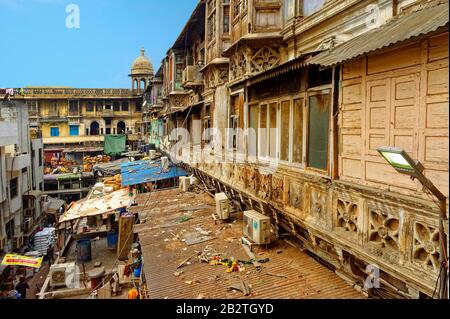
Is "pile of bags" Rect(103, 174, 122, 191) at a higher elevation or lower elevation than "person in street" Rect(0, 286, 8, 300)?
higher

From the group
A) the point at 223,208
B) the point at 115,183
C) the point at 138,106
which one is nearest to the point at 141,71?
the point at 138,106

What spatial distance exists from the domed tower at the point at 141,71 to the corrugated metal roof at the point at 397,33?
52.9 meters

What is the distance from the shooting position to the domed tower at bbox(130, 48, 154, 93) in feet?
183

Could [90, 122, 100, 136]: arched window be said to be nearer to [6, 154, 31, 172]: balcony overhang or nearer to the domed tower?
the domed tower

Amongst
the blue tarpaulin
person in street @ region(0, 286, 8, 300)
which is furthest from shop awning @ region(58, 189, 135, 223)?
person in street @ region(0, 286, 8, 300)

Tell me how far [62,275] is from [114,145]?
127 feet

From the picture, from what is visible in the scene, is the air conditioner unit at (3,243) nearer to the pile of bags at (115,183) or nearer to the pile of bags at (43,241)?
the pile of bags at (43,241)

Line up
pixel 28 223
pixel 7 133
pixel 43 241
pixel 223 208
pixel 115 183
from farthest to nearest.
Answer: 1. pixel 115 183
2. pixel 43 241
3. pixel 28 223
4. pixel 7 133
5. pixel 223 208

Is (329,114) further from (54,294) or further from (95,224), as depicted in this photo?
(95,224)

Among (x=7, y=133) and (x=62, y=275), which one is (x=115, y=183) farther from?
(x=62, y=275)

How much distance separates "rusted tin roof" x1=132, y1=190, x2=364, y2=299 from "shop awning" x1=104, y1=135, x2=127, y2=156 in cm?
3960

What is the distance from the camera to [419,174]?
11.0ft

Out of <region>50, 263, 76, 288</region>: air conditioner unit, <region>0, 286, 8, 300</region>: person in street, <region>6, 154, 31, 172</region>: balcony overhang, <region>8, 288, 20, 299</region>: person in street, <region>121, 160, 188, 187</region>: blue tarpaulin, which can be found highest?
<region>6, 154, 31, 172</region>: balcony overhang

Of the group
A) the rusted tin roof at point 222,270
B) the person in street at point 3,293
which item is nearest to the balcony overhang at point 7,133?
the person in street at point 3,293
